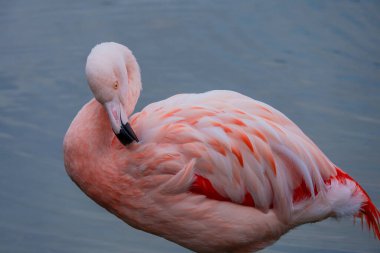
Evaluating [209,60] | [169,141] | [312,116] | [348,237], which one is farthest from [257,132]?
[209,60]

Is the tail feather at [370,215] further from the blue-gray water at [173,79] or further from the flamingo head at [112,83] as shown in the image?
the flamingo head at [112,83]

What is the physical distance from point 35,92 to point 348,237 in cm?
228

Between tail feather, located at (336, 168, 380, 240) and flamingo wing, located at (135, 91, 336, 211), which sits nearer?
flamingo wing, located at (135, 91, 336, 211)

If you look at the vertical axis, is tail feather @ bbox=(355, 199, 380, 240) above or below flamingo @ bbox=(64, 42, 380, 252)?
below

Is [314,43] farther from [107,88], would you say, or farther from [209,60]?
[107,88]

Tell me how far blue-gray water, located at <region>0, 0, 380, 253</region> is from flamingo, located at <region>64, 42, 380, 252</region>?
0.98 metres

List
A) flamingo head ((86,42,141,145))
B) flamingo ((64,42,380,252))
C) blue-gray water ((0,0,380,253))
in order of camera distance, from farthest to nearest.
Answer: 1. blue-gray water ((0,0,380,253))
2. flamingo ((64,42,380,252))
3. flamingo head ((86,42,141,145))

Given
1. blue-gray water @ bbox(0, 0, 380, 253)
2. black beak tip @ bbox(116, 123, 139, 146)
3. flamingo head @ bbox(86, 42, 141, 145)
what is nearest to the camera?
flamingo head @ bbox(86, 42, 141, 145)

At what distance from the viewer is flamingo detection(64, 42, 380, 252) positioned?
366 cm

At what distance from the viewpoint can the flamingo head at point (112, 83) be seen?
11.0 feet

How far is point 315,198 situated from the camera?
3.88 metres

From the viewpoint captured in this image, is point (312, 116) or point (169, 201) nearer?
point (169, 201)

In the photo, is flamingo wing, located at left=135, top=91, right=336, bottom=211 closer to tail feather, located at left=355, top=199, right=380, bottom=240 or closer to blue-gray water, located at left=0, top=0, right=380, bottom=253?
tail feather, located at left=355, top=199, right=380, bottom=240

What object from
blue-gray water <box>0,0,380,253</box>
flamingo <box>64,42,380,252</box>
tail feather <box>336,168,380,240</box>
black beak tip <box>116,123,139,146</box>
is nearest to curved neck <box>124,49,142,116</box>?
flamingo <box>64,42,380,252</box>
